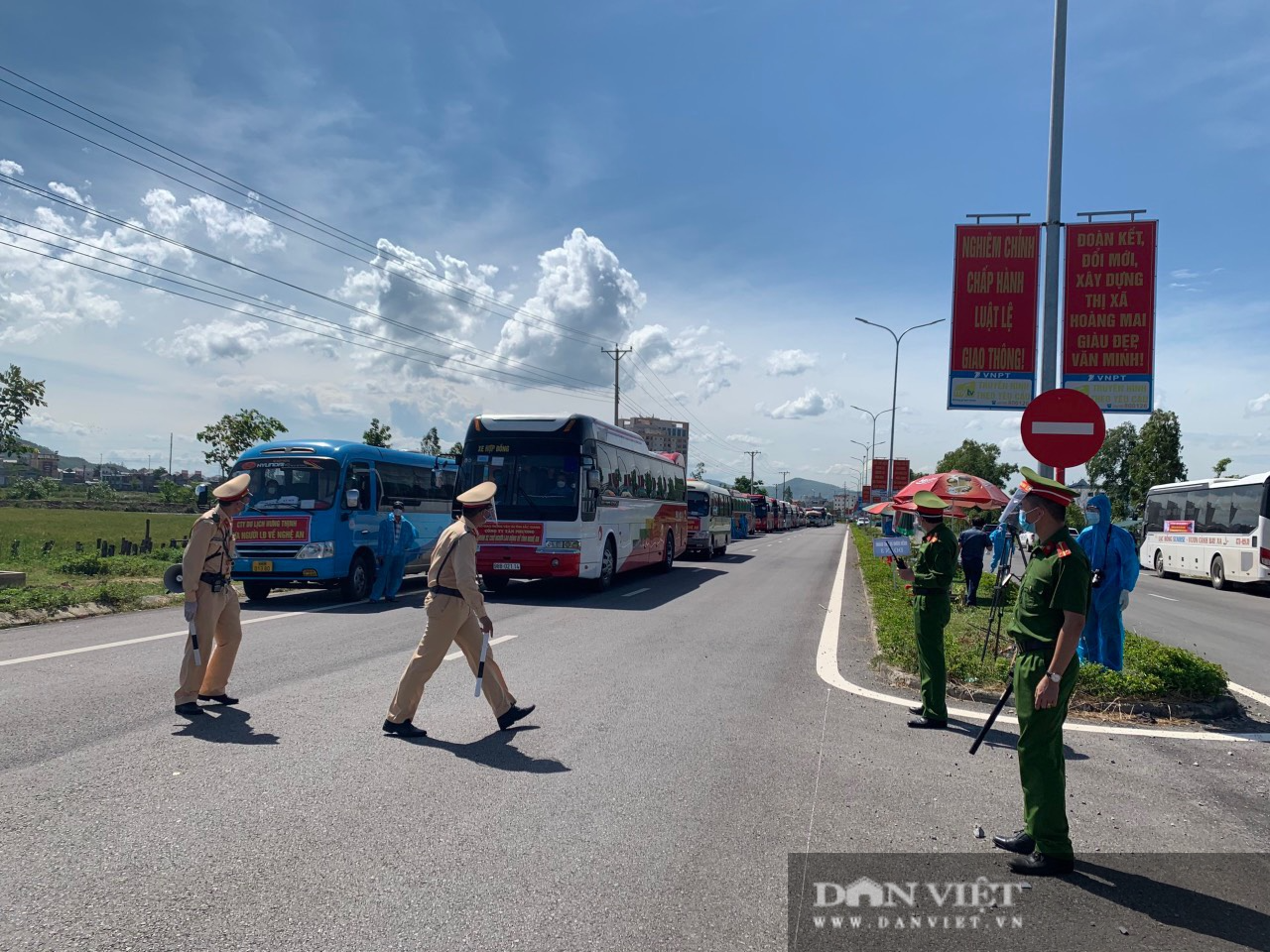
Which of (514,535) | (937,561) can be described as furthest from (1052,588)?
(514,535)

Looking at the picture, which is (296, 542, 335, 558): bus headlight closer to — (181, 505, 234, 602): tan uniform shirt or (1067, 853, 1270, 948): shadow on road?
(181, 505, 234, 602): tan uniform shirt

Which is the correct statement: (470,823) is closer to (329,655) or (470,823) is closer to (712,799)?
(712,799)

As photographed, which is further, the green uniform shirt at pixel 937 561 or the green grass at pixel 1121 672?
the green grass at pixel 1121 672

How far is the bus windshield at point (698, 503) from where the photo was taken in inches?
1238

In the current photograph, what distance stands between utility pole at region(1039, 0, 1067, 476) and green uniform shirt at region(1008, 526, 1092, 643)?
688 centimetres

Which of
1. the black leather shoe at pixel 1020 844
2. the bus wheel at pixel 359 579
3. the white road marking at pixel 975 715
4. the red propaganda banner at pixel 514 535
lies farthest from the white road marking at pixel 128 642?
the black leather shoe at pixel 1020 844

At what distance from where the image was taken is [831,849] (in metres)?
4.38

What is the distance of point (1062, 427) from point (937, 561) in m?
2.26

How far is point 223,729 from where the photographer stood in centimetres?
632

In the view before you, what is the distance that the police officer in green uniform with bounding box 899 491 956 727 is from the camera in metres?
6.86

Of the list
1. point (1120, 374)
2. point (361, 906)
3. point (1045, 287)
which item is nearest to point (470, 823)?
point (361, 906)

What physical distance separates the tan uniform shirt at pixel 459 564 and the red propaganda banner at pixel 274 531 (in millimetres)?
8702

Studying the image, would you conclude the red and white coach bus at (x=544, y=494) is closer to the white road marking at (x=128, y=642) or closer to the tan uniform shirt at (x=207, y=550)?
the white road marking at (x=128, y=642)

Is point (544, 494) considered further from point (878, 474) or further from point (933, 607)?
point (878, 474)
